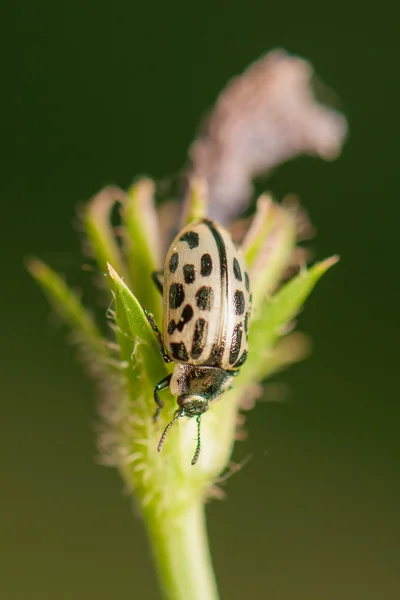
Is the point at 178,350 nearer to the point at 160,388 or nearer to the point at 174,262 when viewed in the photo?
the point at 160,388

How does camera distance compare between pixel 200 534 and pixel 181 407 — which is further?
pixel 200 534

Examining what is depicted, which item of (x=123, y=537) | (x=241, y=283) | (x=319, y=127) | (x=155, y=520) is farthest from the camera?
(x=123, y=537)

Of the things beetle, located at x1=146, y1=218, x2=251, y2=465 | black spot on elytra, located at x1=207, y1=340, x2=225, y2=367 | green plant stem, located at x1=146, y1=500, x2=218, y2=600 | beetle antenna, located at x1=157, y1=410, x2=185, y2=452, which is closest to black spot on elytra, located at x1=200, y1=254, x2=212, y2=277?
beetle, located at x1=146, y1=218, x2=251, y2=465

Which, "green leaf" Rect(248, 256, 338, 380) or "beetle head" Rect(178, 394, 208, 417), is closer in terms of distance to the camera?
"green leaf" Rect(248, 256, 338, 380)

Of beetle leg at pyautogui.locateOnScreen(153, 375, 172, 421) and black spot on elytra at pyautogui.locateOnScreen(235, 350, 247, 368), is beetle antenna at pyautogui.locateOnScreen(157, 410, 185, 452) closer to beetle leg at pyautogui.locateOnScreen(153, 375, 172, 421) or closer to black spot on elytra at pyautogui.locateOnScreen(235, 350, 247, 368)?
beetle leg at pyautogui.locateOnScreen(153, 375, 172, 421)

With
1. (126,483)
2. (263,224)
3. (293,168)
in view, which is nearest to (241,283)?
(263,224)

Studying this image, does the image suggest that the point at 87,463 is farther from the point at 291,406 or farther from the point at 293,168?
the point at 293,168

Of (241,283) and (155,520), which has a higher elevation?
(241,283)
